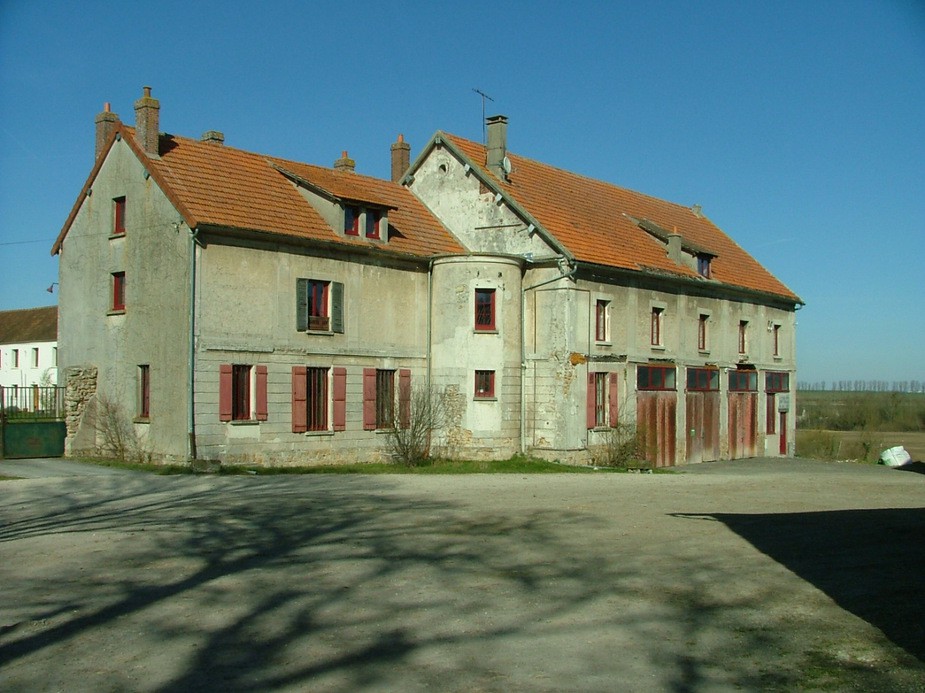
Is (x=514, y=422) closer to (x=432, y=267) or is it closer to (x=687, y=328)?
(x=432, y=267)

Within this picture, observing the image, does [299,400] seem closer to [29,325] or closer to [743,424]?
[743,424]

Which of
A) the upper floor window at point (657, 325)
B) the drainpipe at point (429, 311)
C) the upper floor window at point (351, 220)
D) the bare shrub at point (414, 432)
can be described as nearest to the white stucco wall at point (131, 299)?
the upper floor window at point (351, 220)

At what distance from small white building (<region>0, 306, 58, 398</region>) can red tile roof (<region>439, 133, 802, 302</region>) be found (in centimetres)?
3538

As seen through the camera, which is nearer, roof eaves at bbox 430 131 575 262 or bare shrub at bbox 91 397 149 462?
bare shrub at bbox 91 397 149 462

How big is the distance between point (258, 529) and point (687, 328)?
2355 centimetres

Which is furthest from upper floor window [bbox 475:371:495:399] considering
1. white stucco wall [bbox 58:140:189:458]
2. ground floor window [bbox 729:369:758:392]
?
ground floor window [bbox 729:369:758:392]

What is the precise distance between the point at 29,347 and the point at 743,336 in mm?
43299

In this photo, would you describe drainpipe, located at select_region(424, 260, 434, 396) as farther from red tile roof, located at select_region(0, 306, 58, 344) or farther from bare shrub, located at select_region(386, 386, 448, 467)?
red tile roof, located at select_region(0, 306, 58, 344)

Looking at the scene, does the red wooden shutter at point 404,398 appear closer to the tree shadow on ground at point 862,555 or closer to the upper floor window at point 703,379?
the upper floor window at point 703,379

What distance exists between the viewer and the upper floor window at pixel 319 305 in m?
26.6

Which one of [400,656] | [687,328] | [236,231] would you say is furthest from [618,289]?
[400,656]

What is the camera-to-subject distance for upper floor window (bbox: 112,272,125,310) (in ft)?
88.6

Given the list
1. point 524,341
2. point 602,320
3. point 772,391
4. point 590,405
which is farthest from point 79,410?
point 772,391

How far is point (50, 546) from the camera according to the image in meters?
12.6
